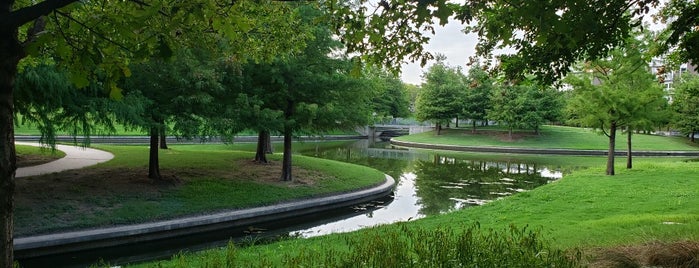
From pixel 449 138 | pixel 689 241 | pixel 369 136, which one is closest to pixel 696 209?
pixel 689 241

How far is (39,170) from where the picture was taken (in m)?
15.6

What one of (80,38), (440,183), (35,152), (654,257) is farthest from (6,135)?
(35,152)

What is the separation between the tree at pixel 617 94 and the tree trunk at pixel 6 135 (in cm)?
1842

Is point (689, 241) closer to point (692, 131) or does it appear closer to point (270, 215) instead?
point (270, 215)

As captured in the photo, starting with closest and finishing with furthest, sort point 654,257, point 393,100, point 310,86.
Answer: point 654,257
point 310,86
point 393,100

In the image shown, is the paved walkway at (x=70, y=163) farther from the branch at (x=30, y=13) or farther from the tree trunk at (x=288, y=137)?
the branch at (x=30, y=13)

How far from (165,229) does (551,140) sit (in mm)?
42803

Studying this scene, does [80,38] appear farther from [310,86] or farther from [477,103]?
[477,103]

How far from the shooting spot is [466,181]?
22.4 metres

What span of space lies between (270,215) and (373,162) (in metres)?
16.6

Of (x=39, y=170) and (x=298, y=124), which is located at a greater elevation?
(x=298, y=124)

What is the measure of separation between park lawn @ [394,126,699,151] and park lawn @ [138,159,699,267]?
2468 centimetres

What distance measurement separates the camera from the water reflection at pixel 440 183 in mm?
14688

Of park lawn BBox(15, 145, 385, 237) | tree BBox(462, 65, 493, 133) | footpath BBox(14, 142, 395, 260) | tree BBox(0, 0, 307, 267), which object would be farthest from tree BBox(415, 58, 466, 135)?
tree BBox(0, 0, 307, 267)
